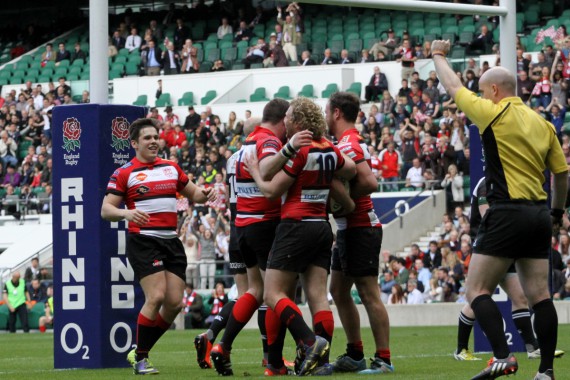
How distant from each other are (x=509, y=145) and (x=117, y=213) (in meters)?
3.20

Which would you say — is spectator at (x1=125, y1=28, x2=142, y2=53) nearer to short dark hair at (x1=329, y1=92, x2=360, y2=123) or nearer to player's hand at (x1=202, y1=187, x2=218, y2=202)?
player's hand at (x1=202, y1=187, x2=218, y2=202)

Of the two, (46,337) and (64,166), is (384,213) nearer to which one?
(46,337)

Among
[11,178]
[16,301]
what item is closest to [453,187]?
[16,301]

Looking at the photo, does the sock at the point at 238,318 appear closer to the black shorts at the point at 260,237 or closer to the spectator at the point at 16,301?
the black shorts at the point at 260,237

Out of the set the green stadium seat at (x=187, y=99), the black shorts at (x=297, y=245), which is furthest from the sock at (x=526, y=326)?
the green stadium seat at (x=187, y=99)

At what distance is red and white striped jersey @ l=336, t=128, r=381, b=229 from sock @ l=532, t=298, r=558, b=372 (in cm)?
195

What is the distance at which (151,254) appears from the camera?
1005cm

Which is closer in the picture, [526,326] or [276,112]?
[276,112]

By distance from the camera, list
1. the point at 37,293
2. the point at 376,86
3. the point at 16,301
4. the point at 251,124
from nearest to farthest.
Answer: the point at 251,124
the point at 16,301
the point at 37,293
the point at 376,86

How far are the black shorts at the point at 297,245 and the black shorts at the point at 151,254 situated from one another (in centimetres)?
127

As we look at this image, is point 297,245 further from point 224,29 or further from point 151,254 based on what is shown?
point 224,29

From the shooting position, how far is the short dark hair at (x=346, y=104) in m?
9.70

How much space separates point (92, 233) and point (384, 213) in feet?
51.6

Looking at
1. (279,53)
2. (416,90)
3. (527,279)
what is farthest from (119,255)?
(279,53)
